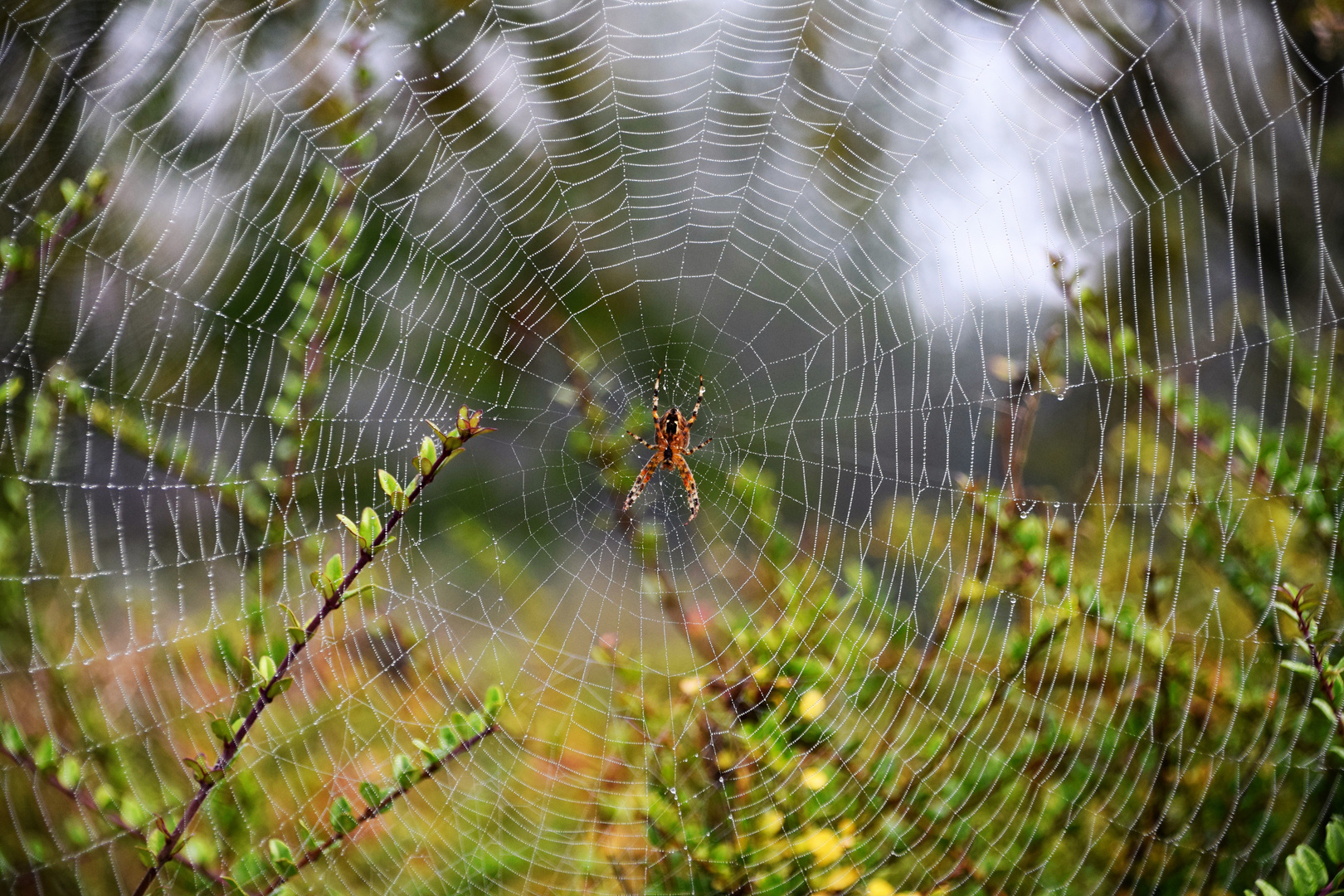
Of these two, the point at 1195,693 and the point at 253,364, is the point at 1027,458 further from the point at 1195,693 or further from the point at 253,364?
the point at 253,364

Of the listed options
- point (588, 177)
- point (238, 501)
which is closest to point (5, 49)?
point (238, 501)

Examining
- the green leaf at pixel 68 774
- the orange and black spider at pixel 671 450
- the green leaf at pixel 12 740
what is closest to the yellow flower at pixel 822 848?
the green leaf at pixel 68 774

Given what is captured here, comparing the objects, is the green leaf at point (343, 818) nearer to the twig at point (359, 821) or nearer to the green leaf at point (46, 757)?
the twig at point (359, 821)

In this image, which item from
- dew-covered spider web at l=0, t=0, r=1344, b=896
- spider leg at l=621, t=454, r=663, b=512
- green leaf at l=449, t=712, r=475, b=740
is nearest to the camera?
green leaf at l=449, t=712, r=475, b=740

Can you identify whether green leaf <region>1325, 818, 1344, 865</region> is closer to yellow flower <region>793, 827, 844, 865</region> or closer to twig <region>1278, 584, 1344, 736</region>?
twig <region>1278, 584, 1344, 736</region>

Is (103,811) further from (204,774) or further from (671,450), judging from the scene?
(671,450)

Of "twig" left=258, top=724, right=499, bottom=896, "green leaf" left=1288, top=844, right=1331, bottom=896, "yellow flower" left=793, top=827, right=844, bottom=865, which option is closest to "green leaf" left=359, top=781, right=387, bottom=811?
"twig" left=258, top=724, right=499, bottom=896

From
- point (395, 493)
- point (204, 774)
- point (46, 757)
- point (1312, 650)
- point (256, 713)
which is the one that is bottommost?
point (46, 757)

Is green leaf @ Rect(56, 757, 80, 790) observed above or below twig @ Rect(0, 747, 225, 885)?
above

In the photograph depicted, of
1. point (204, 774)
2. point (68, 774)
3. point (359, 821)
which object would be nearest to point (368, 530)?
point (204, 774)
